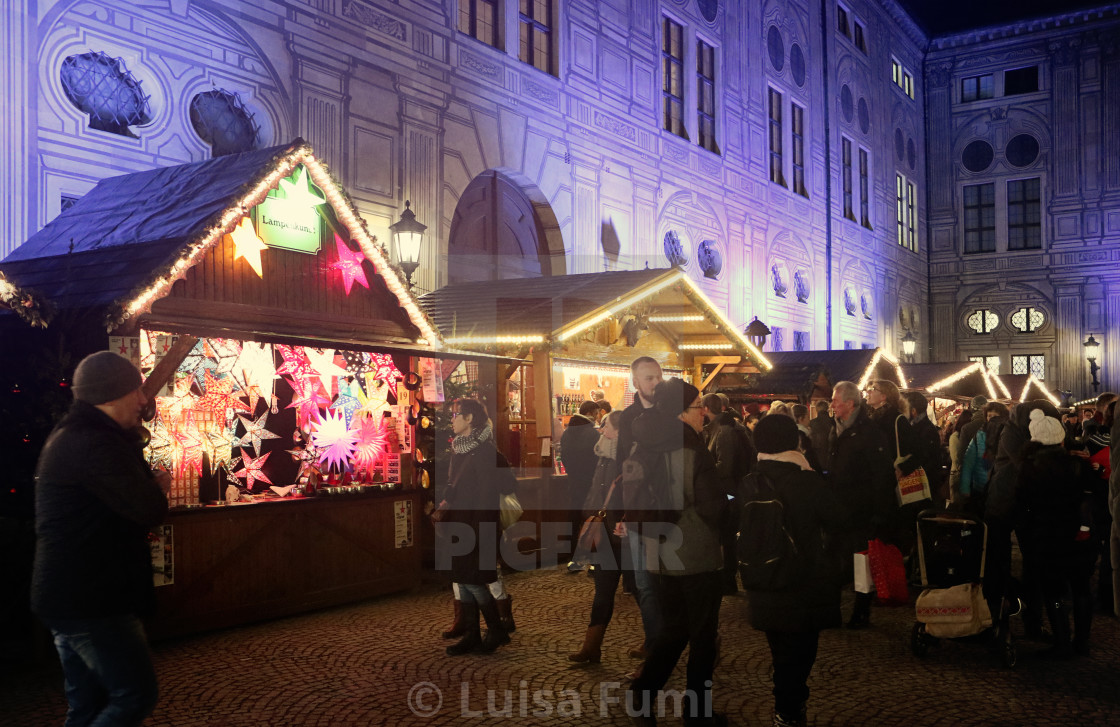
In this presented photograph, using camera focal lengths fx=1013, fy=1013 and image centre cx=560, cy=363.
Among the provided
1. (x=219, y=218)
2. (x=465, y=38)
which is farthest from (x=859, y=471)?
(x=465, y=38)

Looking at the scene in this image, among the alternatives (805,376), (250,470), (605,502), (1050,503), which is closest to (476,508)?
(605,502)

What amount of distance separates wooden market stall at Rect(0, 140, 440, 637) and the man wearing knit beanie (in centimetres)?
343

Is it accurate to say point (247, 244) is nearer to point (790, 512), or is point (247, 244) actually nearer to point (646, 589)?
point (646, 589)

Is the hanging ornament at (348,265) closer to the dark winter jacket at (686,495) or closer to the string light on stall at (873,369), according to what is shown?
the dark winter jacket at (686,495)

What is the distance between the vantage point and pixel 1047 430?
22.0ft

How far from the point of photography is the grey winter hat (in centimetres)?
380

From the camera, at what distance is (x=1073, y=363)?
33406mm

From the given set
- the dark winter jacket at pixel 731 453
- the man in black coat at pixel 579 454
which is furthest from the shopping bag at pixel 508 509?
the man in black coat at pixel 579 454

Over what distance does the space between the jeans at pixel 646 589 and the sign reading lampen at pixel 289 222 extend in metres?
4.52

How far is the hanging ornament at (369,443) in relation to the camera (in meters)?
9.18

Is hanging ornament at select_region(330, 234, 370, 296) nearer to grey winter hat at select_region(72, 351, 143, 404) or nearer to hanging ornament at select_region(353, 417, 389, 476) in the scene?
hanging ornament at select_region(353, 417, 389, 476)

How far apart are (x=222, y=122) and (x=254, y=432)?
4.29m

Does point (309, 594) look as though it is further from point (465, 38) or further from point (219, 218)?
point (465, 38)

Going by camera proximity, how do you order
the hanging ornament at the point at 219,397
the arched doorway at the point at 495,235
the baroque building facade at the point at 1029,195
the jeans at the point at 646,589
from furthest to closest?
the baroque building facade at the point at 1029,195 < the arched doorway at the point at 495,235 < the hanging ornament at the point at 219,397 < the jeans at the point at 646,589
